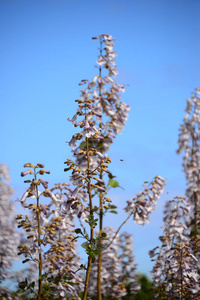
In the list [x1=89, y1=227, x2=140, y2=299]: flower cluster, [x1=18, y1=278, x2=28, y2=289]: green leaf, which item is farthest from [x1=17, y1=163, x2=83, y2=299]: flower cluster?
[x1=89, y1=227, x2=140, y2=299]: flower cluster

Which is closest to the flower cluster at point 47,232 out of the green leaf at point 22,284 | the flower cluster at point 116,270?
the green leaf at point 22,284

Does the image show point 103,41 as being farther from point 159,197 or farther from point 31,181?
point 31,181

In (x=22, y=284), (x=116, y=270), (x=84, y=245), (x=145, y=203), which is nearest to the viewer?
(x=84, y=245)

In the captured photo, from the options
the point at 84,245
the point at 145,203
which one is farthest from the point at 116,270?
the point at 84,245

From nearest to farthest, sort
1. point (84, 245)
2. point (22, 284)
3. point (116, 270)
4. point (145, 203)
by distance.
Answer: point (84, 245), point (22, 284), point (145, 203), point (116, 270)

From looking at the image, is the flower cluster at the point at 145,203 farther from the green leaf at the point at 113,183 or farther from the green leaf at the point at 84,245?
the green leaf at the point at 84,245

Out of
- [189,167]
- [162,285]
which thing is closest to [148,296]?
[189,167]

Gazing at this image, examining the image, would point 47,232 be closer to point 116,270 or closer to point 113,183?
point 113,183

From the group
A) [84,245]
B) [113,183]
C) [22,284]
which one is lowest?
[22,284]

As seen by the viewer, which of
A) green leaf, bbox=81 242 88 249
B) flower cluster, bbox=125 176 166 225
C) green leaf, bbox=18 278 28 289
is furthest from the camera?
flower cluster, bbox=125 176 166 225

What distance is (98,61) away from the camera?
750 cm

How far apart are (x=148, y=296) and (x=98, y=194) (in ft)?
15.7

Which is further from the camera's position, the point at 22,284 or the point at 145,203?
the point at 145,203

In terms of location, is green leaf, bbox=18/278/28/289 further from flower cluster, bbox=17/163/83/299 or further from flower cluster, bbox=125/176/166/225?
flower cluster, bbox=125/176/166/225
